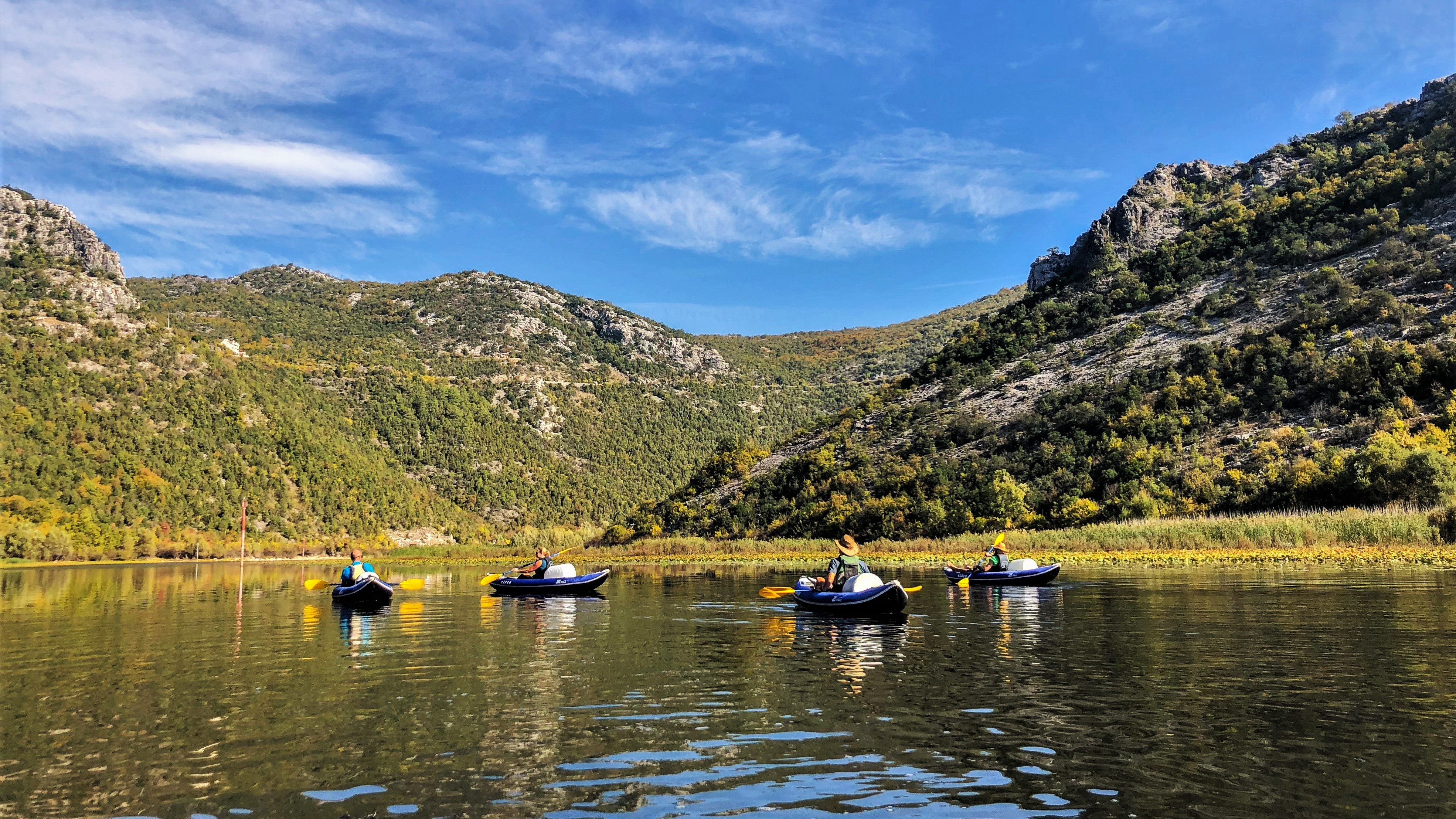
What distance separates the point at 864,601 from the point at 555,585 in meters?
18.3

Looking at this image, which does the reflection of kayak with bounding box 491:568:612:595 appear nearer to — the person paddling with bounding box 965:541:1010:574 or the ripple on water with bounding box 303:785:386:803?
the person paddling with bounding box 965:541:1010:574

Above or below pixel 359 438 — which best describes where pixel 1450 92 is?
above

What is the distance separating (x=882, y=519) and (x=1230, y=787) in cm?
7414

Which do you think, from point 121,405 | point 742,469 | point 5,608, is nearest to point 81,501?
point 121,405

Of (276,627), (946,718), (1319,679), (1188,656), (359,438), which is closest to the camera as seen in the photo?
→ (946,718)

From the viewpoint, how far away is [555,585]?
39469 millimetres

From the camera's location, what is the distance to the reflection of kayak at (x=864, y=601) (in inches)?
994

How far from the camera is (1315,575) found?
33.5 metres

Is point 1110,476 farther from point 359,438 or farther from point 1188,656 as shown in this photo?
point 359,438

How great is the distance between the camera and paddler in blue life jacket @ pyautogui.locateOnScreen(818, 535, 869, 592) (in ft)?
89.6

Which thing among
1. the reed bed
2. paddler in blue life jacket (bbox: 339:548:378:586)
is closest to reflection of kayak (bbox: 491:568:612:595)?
paddler in blue life jacket (bbox: 339:548:378:586)

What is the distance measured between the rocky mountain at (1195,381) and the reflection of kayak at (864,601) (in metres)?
41.6

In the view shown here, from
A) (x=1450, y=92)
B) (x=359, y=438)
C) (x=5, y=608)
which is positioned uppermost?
(x=1450, y=92)

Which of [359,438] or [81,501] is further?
[359,438]
